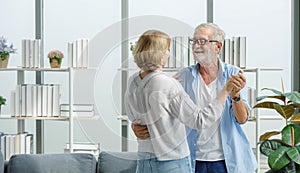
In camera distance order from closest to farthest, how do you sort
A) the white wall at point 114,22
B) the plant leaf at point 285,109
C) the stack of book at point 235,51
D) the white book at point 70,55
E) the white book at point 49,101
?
the plant leaf at point 285,109 → the stack of book at point 235,51 → the white book at point 70,55 → the white book at point 49,101 → the white wall at point 114,22

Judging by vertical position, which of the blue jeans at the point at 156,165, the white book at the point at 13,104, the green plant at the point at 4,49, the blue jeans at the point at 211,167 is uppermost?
the green plant at the point at 4,49

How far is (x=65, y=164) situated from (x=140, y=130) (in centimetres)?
155

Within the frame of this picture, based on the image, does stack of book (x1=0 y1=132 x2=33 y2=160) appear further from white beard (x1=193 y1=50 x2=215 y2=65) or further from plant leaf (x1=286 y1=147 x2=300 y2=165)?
white beard (x1=193 y1=50 x2=215 y2=65)

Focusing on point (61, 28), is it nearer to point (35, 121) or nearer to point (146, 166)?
point (35, 121)

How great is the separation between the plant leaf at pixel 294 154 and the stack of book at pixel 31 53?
238cm

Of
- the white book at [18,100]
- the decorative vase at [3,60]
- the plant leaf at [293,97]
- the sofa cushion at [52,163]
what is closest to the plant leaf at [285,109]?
the plant leaf at [293,97]

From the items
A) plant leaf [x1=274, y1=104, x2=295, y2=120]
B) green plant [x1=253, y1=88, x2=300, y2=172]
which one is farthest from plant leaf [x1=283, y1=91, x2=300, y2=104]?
plant leaf [x1=274, y1=104, x2=295, y2=120]

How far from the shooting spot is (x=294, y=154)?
284 centimetres

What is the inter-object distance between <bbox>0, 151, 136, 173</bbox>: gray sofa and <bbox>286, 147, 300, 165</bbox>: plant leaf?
88cm

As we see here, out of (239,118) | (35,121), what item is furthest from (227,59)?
(239,118)

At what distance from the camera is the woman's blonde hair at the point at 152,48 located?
4.50 ft

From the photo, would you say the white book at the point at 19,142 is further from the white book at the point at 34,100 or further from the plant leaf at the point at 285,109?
the plant leaf at the point at 285,109

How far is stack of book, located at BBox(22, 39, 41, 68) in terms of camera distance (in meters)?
4.34

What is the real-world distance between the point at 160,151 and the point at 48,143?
138 inches
